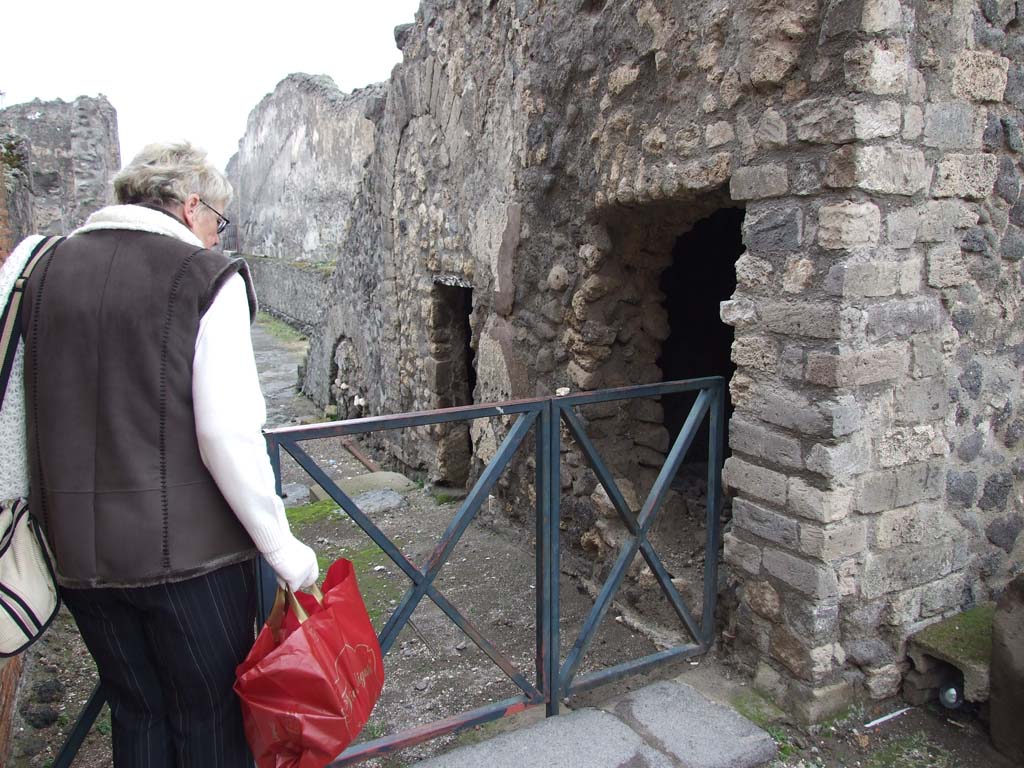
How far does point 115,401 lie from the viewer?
1.46 m

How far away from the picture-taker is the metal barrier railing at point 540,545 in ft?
6.28

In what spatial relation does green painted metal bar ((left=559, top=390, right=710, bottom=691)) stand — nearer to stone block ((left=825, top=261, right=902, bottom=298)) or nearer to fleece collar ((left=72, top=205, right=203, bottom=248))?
stone block ((left=825, top=261, right=902, bottom=298))

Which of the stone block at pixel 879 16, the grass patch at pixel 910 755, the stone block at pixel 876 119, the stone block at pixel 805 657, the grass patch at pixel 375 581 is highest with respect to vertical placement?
the stone block at pixel 879 16

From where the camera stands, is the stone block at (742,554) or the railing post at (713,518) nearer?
the stone block at (742,554)

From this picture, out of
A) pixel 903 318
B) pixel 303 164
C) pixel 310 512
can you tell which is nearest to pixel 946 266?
pixel 903 318

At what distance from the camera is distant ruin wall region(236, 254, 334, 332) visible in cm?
1471

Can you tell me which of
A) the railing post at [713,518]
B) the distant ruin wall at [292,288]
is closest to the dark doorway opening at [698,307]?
the railing post at [713,518]

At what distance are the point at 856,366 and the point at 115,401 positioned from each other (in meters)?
1.91

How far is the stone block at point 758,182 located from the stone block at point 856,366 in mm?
506

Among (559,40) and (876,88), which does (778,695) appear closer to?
(876,88)

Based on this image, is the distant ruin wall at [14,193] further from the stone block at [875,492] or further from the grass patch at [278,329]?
the grass patch at [278,329]

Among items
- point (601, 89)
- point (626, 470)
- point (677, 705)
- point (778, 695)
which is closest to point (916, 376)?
point (778, 695)

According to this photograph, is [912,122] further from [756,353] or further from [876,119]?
[756,353]

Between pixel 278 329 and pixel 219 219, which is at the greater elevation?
pixel 219 219
